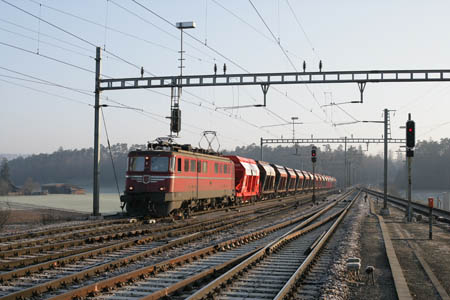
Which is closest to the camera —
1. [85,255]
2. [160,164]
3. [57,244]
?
[85,255]

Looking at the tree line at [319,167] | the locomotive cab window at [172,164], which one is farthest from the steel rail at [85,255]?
the tree line at [319,167]

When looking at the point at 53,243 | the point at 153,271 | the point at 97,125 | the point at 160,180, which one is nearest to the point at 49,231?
the point at 53,243

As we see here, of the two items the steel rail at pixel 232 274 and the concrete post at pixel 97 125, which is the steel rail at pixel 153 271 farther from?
the concrete post at pixel 97 125

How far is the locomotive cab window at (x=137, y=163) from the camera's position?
23516 mm

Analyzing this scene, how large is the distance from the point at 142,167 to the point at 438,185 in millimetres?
118305

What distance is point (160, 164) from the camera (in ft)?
76.1

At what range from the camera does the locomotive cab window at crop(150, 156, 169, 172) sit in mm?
23125

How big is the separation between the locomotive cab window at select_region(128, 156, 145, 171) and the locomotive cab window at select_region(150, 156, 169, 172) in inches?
20.0

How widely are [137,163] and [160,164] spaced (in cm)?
120

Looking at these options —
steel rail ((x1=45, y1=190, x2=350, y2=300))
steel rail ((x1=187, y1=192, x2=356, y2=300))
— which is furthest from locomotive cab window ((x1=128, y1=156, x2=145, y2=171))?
steel rail ((x1=45, y1=190, x2=350, y2=300))

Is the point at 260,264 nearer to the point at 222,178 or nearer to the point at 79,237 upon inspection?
the point at 79,237

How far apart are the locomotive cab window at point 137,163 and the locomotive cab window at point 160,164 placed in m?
0.51

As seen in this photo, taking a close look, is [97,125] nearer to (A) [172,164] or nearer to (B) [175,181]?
(A) [172,164]

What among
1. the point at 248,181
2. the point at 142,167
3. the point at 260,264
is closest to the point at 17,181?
the point at 248,181
